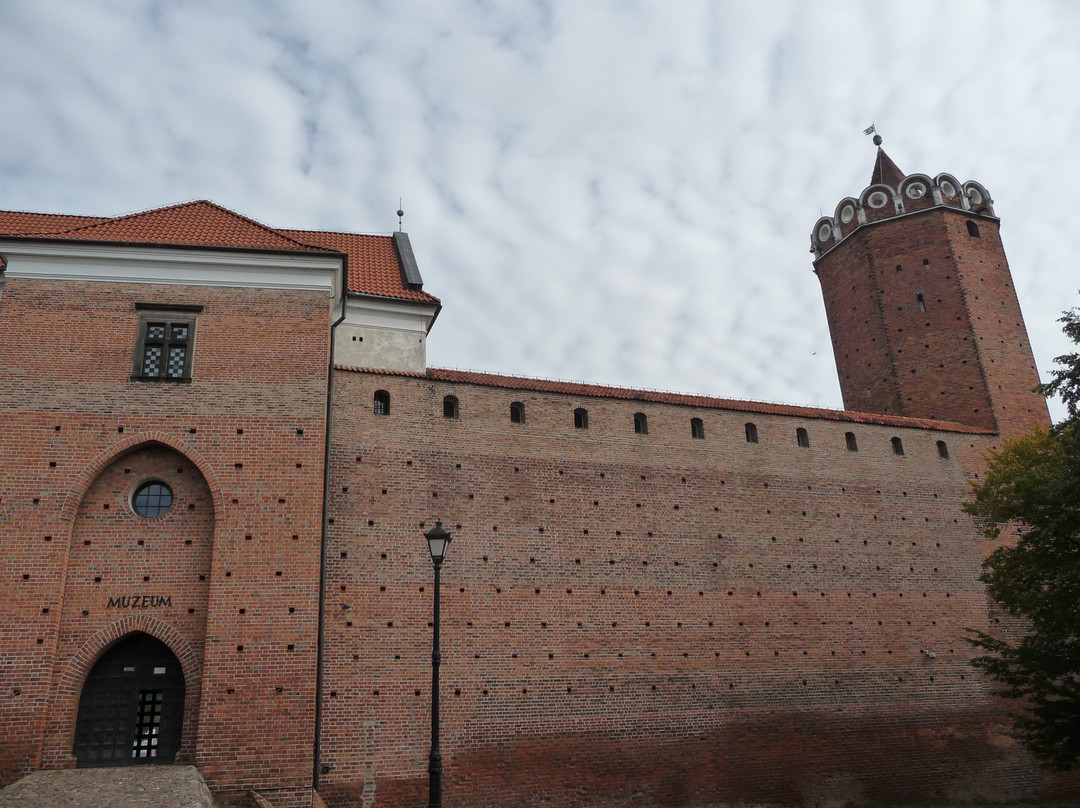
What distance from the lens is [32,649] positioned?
10406mm

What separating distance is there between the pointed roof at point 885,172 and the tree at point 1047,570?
11720 millimetres

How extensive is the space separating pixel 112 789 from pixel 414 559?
5.46 m

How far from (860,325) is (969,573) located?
8.04m

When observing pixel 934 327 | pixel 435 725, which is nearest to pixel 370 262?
pixel 435 725

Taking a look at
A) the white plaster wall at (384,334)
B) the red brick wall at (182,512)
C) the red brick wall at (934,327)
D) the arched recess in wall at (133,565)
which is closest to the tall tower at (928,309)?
the red brick wall at (934,327)

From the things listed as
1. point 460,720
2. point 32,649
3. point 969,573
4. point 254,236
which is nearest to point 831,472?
point 969,573

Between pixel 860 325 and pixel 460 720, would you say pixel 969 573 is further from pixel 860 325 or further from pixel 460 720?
pixel 460 720

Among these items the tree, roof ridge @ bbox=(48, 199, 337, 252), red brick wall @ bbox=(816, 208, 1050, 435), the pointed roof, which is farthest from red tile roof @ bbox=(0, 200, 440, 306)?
the pointed roof

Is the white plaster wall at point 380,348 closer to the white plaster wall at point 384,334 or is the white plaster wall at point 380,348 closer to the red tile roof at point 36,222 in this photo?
the white plaster wall at point 384,334

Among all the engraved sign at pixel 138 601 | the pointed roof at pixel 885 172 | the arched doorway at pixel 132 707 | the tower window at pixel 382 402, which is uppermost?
the pointed roof at pixel 885 172

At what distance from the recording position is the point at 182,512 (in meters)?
11.6

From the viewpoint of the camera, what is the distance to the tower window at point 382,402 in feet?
47.7

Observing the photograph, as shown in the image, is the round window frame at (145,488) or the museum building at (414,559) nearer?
the museum building at (414,559)

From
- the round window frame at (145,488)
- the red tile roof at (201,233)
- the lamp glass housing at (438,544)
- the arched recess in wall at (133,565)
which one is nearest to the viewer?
the lamp glass housing at (438,544)
